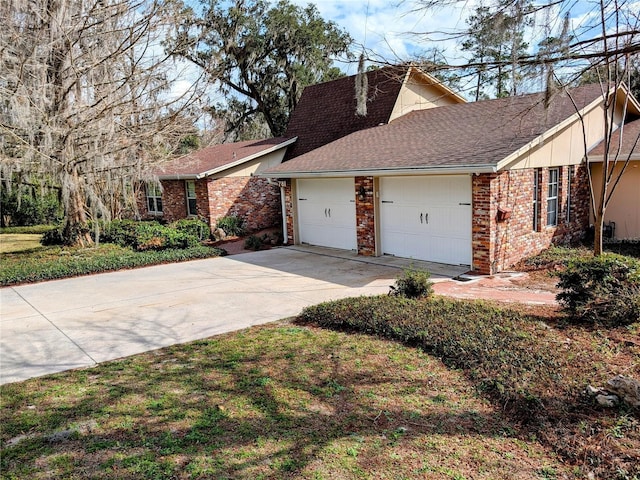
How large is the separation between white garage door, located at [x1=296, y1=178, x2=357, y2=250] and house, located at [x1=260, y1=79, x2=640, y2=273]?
30mm

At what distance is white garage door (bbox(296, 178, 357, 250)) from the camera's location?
1309 centimetres

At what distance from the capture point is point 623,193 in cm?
1239

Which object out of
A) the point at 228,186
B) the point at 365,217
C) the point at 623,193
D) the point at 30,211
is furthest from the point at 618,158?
the point at 30,211

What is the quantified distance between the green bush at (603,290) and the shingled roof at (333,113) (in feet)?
33.8

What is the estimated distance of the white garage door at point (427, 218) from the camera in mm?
10359

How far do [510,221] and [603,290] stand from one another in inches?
165

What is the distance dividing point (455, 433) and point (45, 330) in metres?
6.29

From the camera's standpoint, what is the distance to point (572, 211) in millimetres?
12375

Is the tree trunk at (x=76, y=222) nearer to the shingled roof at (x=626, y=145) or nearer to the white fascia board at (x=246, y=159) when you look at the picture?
the white fascia board at (x=246, y=159)

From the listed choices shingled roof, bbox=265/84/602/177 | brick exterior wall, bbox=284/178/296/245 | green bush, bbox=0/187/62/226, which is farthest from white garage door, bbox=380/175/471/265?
green bush, bbox=0/187/62/226

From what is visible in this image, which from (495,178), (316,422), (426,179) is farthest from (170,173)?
(316,422)

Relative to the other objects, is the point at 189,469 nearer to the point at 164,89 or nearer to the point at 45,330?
the point at 45,330

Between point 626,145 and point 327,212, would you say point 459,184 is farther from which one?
point 626,145

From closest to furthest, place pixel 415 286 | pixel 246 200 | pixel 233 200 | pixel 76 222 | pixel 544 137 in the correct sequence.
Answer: pixel 415 286 < pixel 544 137 < pixel 76 222 < pixel 233 200 < pixel 246 200
